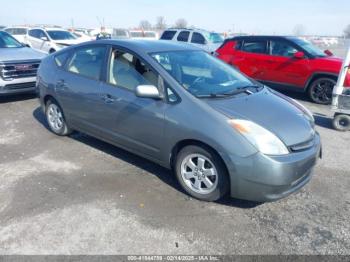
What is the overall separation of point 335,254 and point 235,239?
850 millimetres

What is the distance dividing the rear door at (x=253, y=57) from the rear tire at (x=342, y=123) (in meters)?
3.12

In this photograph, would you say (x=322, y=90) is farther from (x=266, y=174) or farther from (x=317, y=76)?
(x=266, y=174)

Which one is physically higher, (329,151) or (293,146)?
(293,146)

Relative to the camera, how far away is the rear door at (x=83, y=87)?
4227 mm

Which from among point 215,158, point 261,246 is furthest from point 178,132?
point 261,246

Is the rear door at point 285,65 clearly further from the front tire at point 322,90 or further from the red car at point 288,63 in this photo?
the front tire at point 322,90

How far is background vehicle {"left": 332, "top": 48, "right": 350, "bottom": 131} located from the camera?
582 centimetres

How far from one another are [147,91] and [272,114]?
138 cm

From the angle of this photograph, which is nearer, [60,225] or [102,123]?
[60,225]

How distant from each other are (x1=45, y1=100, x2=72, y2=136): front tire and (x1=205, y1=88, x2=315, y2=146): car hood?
2.83 meters

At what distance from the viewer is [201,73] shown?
12.9ft

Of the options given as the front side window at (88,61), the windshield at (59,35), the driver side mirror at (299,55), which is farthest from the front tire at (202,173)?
the windshield at (59,35)

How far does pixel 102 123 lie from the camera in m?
4.25

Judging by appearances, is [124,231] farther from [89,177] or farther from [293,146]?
[293,146]
